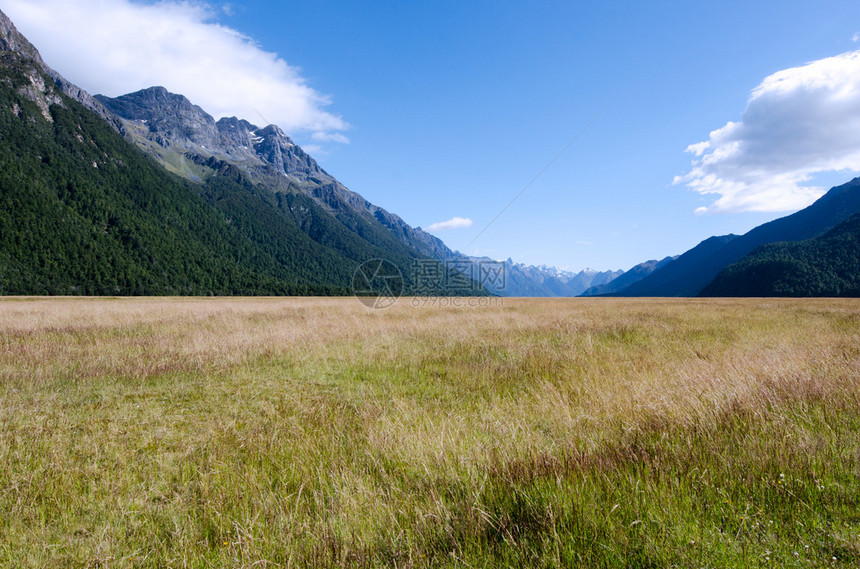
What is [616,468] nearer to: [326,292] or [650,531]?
[650,531]

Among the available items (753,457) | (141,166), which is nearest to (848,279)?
(753,457)

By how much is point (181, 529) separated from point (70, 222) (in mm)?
183860

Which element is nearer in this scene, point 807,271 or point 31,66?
point 807,271

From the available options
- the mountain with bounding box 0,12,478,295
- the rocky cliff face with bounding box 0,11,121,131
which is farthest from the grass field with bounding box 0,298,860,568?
the rocky cliff face with bounding box 0,11,121,131

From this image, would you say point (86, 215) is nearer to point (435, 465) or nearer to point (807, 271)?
point (435, 465)

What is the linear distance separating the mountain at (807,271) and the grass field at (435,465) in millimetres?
180487

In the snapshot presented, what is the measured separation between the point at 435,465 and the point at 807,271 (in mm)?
199058

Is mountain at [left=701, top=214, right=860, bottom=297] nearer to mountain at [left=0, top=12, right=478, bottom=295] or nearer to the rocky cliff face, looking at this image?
mountain at [left=0, top=12, right=478, bottom=295]

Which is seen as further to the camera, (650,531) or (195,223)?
(195,223)

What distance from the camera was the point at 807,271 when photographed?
131 metres

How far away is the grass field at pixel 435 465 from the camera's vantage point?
2.10 metres

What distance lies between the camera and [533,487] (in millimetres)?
2633

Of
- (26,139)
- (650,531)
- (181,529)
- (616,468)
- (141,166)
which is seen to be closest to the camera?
(650,531)

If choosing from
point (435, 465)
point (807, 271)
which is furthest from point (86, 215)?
point (807, 271)
